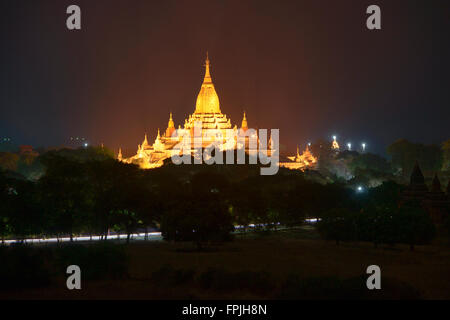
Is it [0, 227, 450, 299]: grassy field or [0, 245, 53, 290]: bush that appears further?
[0, 245, 53, 290]: bush

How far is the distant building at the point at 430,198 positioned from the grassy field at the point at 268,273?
9751 mm

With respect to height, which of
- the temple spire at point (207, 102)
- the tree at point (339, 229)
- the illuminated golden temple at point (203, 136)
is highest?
the temple spire at point (207, 102)

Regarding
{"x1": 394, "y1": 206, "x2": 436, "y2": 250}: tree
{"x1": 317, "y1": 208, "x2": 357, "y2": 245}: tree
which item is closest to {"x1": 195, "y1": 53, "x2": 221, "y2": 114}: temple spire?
{"x1": 317, "y1": 208, "x2": 357, "y2": 245}: tree

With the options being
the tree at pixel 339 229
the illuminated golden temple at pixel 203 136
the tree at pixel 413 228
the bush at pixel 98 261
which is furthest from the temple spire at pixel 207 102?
the bush at pixel 98 261

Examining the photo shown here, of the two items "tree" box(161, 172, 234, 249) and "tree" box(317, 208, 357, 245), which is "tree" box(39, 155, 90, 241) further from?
"tree" box(317, 208, 357, 245)

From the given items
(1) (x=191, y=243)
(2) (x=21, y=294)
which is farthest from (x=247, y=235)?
(2) (x=21, y=294)

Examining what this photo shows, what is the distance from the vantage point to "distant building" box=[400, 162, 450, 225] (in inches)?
2571

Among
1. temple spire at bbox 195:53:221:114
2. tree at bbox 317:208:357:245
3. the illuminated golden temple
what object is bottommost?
tree at bbox 317:208:357:245

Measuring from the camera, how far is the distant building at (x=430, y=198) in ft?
214

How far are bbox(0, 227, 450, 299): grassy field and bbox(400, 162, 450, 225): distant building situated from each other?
9751 millimetres

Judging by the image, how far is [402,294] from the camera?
114 ft

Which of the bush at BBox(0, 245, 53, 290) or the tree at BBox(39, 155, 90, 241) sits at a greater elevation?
the tree at BBox(39, 155, 90, 241)

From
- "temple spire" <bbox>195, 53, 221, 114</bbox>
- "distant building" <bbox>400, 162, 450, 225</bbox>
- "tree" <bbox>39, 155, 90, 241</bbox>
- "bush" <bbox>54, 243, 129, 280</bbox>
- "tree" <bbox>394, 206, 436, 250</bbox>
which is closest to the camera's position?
"bush" <bbox>54, 243, 129, 280</bbox>

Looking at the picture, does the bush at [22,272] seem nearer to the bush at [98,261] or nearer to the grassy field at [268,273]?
the grassy field at [268,273]
